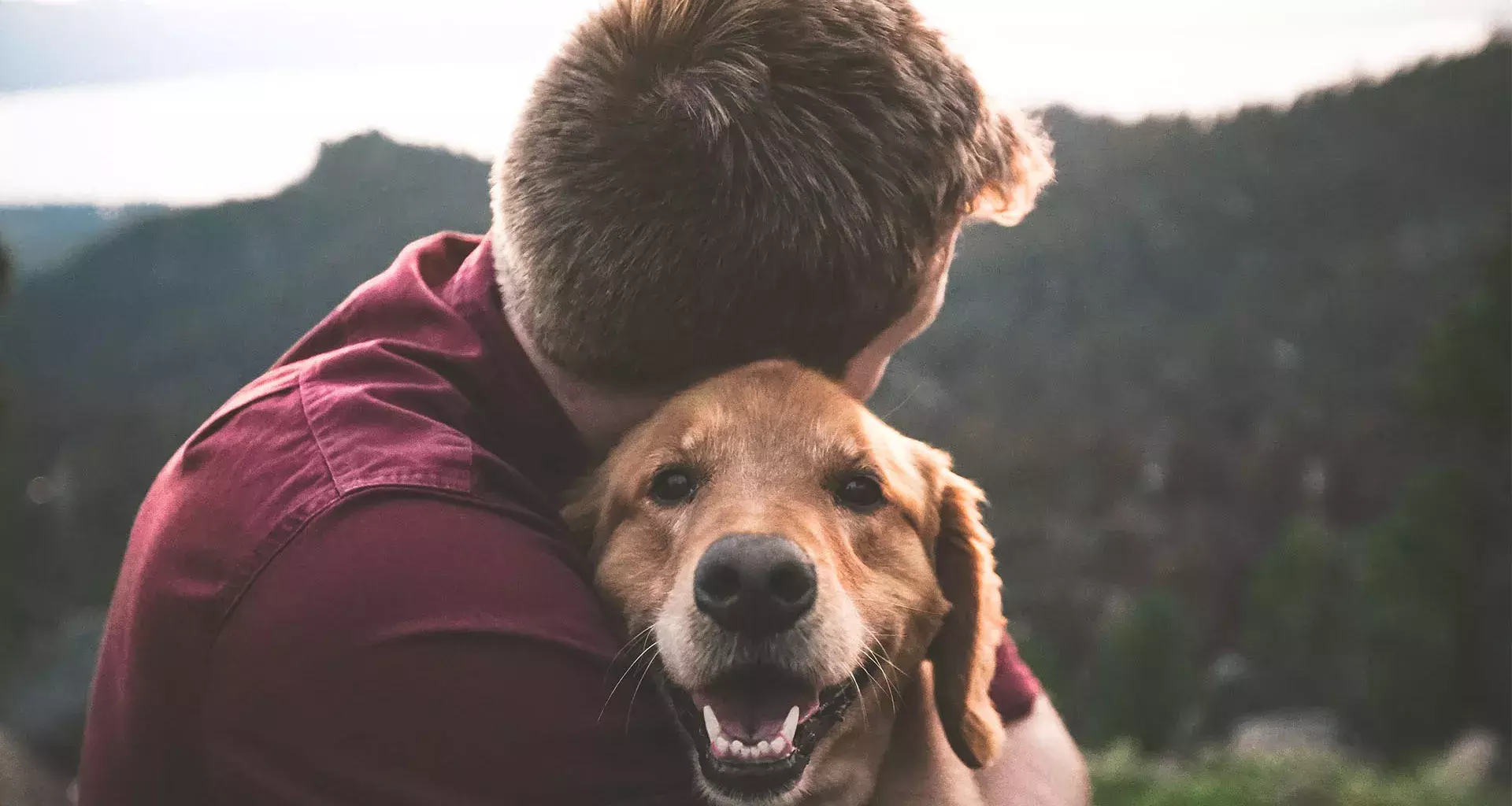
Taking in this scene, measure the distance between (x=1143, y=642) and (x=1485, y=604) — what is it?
243 centimetres

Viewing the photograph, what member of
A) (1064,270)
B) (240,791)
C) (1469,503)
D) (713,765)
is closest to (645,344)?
(713,765)

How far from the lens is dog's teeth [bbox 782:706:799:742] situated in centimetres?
177

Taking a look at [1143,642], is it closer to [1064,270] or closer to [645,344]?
[1064,270]

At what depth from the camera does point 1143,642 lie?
7562 millimetres

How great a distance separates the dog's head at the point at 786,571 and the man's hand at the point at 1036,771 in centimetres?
21

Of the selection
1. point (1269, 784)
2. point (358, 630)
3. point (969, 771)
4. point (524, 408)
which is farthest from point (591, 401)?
point (1269, 784)

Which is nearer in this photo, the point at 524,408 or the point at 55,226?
the point at 524,408

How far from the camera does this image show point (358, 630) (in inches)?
55.9

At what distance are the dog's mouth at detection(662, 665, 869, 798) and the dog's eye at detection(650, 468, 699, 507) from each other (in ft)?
1.06

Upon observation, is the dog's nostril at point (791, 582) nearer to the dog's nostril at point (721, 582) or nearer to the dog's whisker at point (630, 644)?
the dog's nostril at point (721, 582)

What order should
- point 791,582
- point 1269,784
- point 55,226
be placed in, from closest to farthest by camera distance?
point 791,582 → point 55,226 → point 1269,784

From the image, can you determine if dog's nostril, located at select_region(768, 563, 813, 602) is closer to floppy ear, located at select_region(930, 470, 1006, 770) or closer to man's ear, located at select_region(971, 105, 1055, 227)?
floppy ear, located at select_region(930, 470, 1006, 770)

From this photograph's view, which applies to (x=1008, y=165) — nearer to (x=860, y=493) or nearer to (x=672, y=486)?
(x=860, y=493)

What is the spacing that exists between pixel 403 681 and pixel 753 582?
0.52 meters
